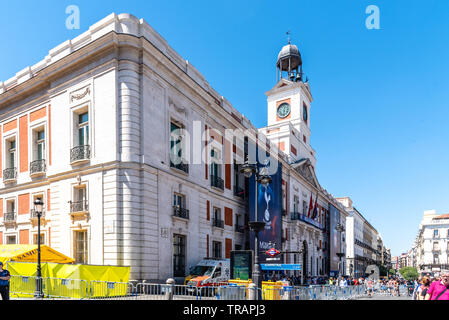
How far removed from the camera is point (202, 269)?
73.7 ft

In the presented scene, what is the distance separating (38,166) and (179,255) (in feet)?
35.7

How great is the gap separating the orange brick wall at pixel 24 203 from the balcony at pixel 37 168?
5.54 ft

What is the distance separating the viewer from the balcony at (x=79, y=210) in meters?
20.7

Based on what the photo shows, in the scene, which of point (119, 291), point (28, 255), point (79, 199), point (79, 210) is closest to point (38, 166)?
point (79, 199)


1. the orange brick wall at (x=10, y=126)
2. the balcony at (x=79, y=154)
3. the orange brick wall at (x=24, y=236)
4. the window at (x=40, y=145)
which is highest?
the orange brick wall at (x=10, y=126)

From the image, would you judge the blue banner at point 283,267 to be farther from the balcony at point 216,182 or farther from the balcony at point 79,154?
the balcony at point 79,154

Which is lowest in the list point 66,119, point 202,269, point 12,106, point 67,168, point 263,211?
point 202,269

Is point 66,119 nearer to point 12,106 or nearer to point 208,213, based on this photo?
point 12,106

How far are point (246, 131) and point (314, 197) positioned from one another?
25.5m

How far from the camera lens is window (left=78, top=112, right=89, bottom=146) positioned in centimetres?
2223

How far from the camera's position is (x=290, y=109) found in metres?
52.1

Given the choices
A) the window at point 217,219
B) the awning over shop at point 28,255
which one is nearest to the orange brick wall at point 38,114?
the awning over shop at point 28,255
